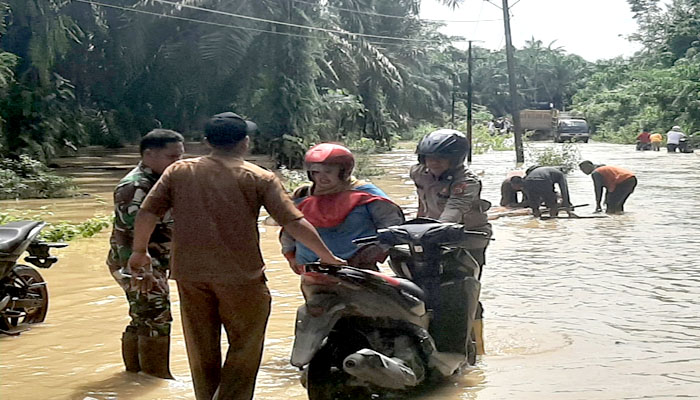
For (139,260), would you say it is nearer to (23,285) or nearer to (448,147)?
(448,147)

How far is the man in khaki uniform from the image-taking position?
14.1 feet

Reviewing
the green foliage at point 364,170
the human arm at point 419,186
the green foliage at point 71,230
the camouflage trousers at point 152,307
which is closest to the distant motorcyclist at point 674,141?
the green foliage at point 364,170

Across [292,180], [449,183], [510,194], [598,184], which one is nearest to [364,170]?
[292,180]

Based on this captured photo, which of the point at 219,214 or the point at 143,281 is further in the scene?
the point at 143,281

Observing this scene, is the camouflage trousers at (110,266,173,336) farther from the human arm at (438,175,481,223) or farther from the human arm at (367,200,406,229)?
the human arm at (438,175,481,223)

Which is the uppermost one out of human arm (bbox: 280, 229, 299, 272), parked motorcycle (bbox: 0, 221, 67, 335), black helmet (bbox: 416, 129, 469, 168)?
black helmet (bbox: 416, 129, 469, 168)

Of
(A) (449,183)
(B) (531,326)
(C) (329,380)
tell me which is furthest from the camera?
(B) (531,326)

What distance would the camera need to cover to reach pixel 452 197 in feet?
19.0

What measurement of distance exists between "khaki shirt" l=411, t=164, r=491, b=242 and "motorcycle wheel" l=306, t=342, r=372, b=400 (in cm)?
137

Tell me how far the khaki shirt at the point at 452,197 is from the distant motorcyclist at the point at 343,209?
2.53 ft

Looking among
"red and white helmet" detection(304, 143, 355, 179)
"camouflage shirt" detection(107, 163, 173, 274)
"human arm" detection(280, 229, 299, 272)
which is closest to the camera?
"red and white helmet" detection(304, 143, 355, 179)

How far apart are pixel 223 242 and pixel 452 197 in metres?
1.98

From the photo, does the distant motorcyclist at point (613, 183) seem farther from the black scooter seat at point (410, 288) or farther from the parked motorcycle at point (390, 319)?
the black scooter seat at point (410, 288)

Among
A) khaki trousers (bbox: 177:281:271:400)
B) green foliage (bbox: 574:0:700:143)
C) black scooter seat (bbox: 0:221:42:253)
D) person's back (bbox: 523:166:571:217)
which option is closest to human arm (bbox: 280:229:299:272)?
khaki trousers (bbox: 177:281:271:400)
